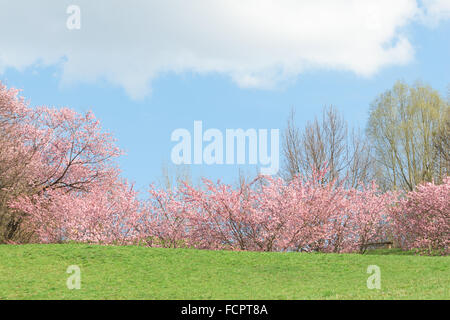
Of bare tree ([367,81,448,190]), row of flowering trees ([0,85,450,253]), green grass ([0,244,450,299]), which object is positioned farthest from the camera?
bare tree ([367,81,448,190])

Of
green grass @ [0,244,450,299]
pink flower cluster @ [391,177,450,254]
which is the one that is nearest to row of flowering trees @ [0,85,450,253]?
pink flower cluster @ [391,177,450,254]

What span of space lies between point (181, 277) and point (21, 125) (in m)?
13.5

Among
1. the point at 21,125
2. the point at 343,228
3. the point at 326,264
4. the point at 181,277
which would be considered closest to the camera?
the point at 181,277

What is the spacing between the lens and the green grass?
9.32m

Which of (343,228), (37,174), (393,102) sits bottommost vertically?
(343,228)

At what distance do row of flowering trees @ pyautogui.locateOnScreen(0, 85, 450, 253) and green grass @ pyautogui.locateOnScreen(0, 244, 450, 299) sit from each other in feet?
8.99

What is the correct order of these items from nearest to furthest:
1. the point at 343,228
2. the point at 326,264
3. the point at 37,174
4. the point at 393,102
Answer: the point at 326,264 < the point at 343,228 < the point at 37,174 < the point at 393,102

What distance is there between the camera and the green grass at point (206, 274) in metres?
9.32

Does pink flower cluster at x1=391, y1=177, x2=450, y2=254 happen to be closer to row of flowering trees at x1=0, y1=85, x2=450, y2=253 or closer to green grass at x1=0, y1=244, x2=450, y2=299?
row of flowering trees at x1=0, y1=85, x2=450, y2=253
